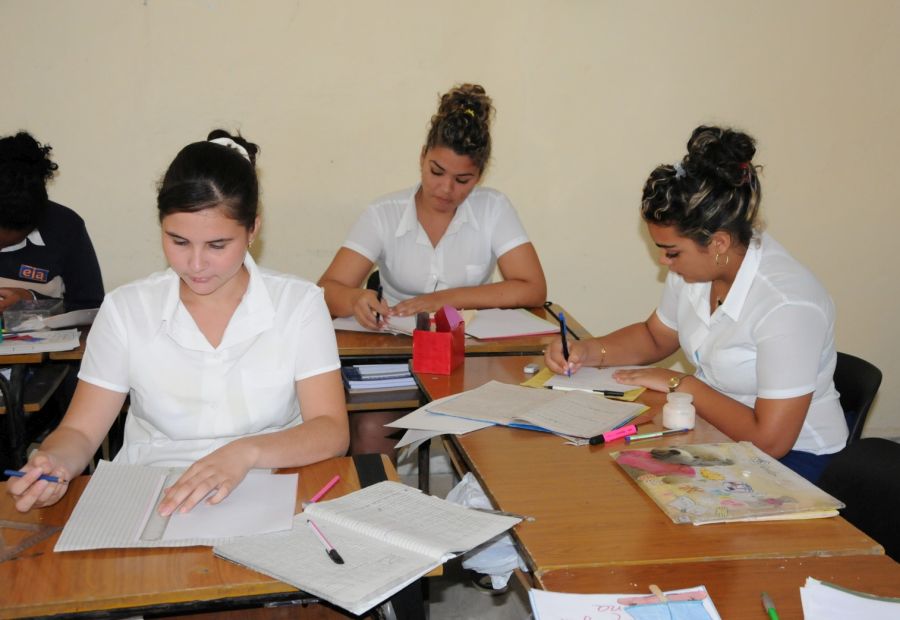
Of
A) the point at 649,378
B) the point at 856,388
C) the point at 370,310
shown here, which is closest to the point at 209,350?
the point at 370,310

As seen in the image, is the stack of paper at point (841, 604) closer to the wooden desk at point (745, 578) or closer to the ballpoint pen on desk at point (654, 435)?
the wooden desk at point (745, 578)

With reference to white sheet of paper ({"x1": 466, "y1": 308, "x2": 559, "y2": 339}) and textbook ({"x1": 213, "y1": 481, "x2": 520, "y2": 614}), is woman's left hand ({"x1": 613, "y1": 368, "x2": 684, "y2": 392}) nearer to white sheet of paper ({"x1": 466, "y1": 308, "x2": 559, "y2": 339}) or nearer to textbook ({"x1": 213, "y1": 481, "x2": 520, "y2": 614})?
white sheet of paper ({"x1": 466, "y1": 308, "x2": 559, "y2": 339})

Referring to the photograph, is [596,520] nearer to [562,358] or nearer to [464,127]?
[562,358]

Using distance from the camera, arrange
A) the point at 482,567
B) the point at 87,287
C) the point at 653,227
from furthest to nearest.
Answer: the point at 87,287 < the point at 653,227 < the point at 482,567

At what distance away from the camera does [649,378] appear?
218 cm

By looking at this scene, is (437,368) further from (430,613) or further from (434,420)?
(430,613)

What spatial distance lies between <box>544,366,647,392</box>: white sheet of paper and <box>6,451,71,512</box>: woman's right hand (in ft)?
3.84

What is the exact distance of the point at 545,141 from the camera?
388 centimetres

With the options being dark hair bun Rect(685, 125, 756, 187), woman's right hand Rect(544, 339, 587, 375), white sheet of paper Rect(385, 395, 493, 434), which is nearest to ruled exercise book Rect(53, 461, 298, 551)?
white sheet of paper Rect(385, 395, 493, 434)

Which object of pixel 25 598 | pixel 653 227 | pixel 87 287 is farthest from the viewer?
pixel 87 287

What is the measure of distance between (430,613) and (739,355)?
4.10 ft

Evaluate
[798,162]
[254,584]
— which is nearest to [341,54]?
[798,162]

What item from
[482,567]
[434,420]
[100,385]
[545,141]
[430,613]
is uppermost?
[545,141]

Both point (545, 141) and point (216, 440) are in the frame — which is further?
point (545, 141)
